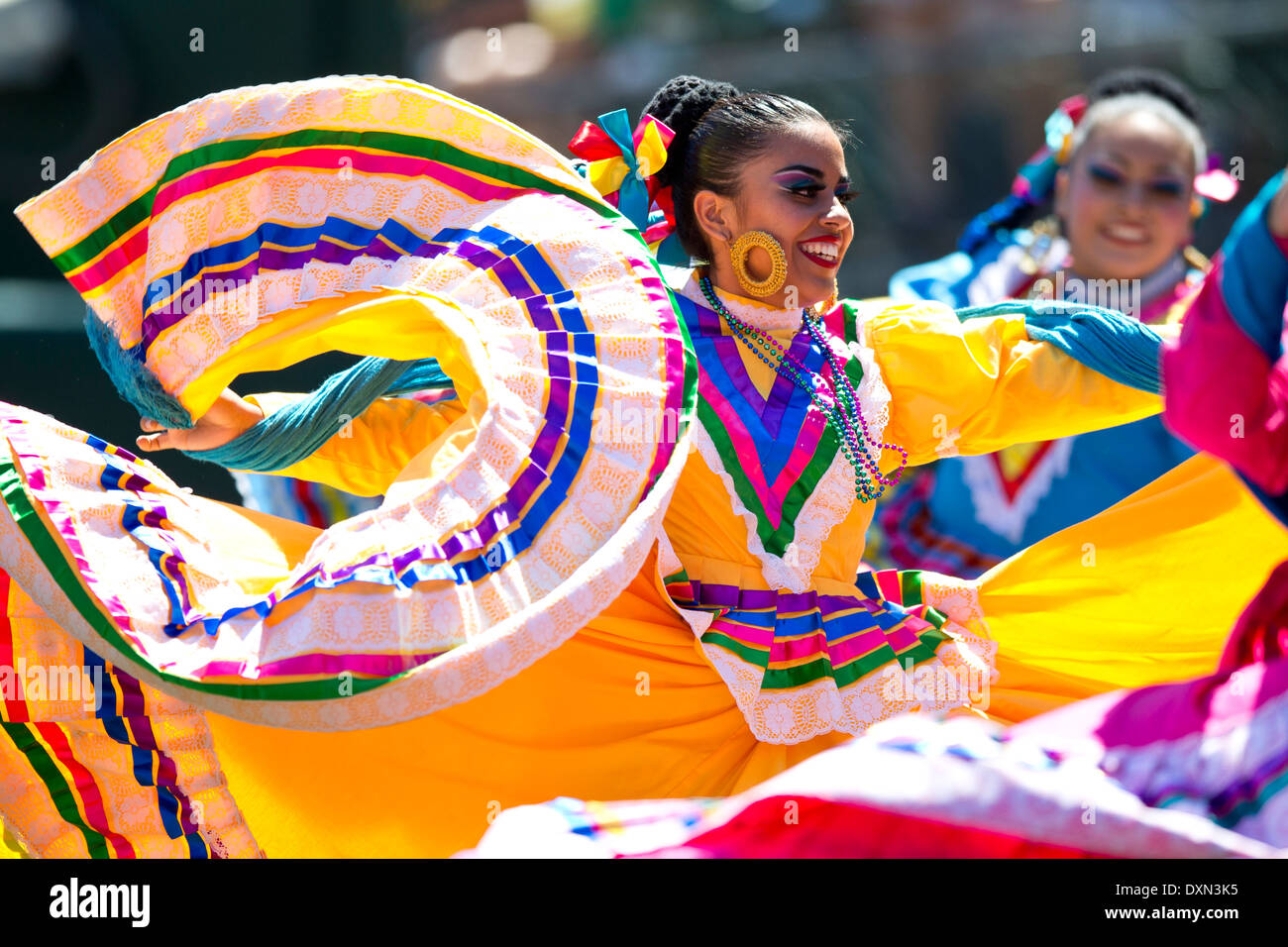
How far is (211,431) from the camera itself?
242cm

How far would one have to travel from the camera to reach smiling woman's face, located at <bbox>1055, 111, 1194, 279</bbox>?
4.07m

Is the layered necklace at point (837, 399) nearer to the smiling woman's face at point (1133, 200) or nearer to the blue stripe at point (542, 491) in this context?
the blue stripe at point (542, 491)

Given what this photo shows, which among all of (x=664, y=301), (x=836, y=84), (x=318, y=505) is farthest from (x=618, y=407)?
(x=836, y=84)

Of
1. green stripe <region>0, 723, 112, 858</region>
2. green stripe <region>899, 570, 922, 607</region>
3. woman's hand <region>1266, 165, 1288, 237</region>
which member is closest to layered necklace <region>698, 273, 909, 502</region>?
green stripe <region>899, 570, 922, 607</region>

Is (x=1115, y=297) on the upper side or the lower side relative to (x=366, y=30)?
lower

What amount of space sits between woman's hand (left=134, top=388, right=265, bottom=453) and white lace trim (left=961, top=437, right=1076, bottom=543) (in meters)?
2.23

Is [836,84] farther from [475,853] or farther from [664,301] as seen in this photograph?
[475,853]

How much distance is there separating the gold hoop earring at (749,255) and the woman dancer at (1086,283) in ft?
5.33

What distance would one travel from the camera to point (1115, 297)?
13.3 feet

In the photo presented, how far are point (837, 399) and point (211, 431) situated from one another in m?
0.97

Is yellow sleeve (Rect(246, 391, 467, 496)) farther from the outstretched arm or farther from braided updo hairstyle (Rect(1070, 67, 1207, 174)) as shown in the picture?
braided updo hairstyle (Rect(1070, 67, 1207, 174))

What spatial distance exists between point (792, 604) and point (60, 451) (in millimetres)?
1080

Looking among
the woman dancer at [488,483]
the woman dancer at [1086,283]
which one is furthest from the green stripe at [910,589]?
the woman dancer at [1086,283]

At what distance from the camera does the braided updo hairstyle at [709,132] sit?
251 centimetres
